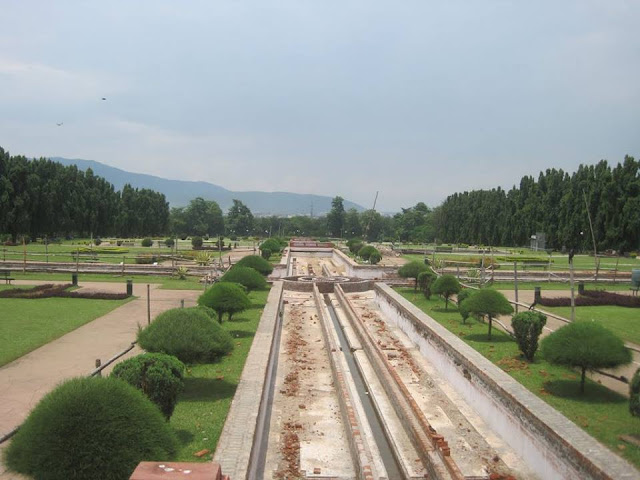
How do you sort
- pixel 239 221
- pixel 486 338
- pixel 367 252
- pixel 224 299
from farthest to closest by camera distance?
pixel 239 221 < pixel 367 252 < pixel 486 338 < pixel 224 299

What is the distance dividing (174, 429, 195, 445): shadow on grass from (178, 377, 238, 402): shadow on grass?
5.25 feet

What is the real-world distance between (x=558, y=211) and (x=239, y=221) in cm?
5634

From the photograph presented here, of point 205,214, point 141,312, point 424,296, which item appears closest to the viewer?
point 141,312

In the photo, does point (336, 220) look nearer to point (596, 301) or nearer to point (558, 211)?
point (558, 211)

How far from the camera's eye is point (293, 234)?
3991 inches

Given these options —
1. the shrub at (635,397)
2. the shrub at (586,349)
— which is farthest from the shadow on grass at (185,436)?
the shrub at (586,349)

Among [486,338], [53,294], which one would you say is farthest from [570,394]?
[53,294]

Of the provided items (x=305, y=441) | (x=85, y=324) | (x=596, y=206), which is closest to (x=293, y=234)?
(x=596, y=206)

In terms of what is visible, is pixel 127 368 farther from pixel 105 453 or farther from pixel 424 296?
pixel 424 296

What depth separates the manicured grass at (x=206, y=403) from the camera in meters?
7.79

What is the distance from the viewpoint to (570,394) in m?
10.3

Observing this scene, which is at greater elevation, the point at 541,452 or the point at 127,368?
the point at 127,368

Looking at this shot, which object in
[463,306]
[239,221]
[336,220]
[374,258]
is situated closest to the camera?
[463,306]

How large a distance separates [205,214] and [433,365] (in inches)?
3186
